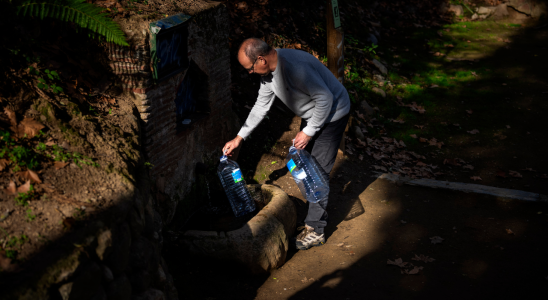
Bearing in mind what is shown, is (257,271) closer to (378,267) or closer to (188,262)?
(188,262)

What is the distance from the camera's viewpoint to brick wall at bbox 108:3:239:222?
12.8 feet

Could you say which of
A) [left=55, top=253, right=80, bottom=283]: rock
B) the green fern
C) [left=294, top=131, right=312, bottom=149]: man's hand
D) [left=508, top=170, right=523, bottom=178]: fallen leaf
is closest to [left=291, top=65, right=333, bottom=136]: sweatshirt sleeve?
[left=294, top=131, right=312, bottom=149]: man's hand

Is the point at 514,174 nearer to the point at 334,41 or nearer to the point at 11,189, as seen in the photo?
the point at 334,41

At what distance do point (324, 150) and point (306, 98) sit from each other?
700mm

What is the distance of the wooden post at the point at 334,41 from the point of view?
6.05m

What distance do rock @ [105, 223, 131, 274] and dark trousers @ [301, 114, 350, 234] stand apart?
7.90 feet

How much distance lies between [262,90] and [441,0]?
11.9m

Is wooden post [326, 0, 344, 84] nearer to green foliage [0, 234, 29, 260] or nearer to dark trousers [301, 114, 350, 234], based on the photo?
dark trousers [301, 114, 350, 234]

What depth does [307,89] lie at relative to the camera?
4.04 metres

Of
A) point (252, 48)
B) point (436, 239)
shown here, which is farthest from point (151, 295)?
point (436, 239)

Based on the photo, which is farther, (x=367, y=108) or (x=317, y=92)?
(x=367, y=108)

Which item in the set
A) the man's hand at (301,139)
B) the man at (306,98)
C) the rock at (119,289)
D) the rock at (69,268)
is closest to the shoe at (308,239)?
the man at (306,98)

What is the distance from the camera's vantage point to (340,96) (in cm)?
437

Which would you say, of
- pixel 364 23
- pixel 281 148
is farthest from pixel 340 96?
pixel 364 23
